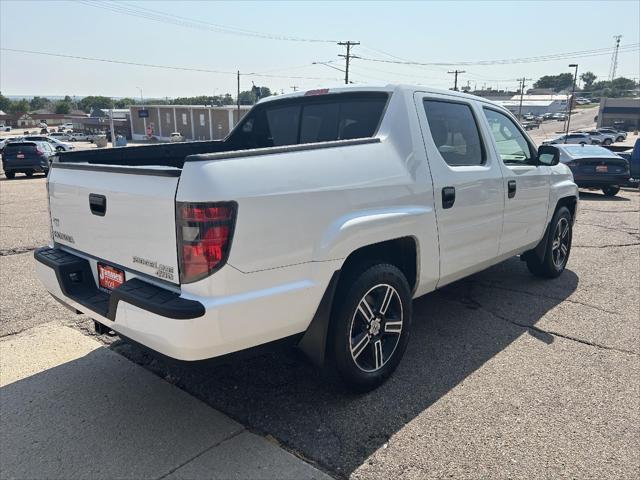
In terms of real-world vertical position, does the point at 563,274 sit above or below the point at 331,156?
below

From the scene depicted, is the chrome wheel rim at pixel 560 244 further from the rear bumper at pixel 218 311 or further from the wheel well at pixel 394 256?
the rear bumper at pixel 218 311

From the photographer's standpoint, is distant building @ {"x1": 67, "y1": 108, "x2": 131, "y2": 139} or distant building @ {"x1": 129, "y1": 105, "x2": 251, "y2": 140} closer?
distant building @ {"x1": 129, "y1": 105, "x2": 251, "y2": 140}

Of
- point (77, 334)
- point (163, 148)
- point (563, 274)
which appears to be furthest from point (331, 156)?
point (563, 274)

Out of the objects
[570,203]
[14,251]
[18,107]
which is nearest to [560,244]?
[570,203]

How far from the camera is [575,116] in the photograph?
4240 inches

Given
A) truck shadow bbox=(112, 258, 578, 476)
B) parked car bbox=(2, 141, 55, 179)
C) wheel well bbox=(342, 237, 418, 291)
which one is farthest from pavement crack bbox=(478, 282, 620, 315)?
parked car bbox=(2, 141, 55, 179)

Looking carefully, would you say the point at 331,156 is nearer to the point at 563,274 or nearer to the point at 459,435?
the point at 459,435

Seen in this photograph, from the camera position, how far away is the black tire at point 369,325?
3.05m

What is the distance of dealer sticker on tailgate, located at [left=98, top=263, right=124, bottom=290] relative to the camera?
115 inches

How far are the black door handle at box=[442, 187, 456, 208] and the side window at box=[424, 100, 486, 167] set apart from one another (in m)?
0.23

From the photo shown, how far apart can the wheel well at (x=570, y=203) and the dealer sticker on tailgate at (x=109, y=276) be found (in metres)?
4.79

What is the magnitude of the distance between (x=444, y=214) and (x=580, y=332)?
1868 millimetres

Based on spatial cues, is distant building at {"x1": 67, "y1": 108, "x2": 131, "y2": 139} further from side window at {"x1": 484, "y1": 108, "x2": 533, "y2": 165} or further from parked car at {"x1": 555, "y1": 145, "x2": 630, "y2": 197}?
side window at {"x1": 484, "y1": 108, "x2": 533, "y2": 165}

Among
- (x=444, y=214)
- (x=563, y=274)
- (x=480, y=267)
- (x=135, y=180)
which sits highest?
(x=135, y=180)
